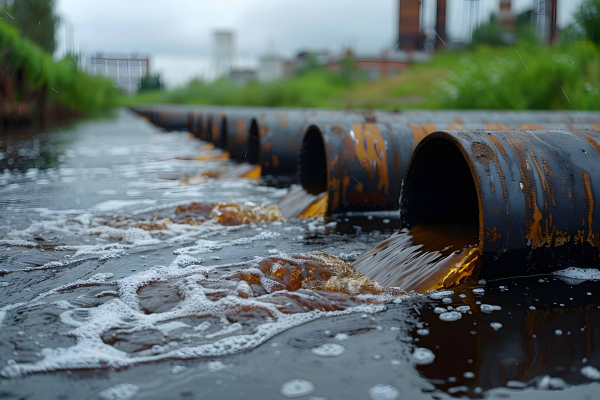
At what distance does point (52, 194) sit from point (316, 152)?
105 inches

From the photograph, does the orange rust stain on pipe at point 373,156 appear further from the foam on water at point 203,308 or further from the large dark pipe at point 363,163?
the foam on water at point 203,308

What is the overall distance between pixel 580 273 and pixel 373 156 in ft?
7.10

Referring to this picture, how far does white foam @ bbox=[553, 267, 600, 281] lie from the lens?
2797 millimetres

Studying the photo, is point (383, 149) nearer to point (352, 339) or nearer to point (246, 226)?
point (246, 226)

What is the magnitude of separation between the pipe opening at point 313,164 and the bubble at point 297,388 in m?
3.57

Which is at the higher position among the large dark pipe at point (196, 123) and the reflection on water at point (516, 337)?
the large dark pipe at point (196, 123)

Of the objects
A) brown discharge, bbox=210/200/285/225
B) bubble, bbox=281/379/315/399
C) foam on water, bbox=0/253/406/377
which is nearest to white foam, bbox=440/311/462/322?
foam on water, bbox=0/253/406/377

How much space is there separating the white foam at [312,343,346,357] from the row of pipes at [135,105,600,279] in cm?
98

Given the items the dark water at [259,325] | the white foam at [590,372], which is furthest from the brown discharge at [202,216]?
the white foam at [590,372]

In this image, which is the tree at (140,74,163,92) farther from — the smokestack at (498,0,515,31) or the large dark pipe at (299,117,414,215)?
the large dark pipe at (299,117,414,215)

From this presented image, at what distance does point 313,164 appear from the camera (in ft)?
18.2

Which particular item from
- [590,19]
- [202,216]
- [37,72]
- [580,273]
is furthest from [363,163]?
[590,19]

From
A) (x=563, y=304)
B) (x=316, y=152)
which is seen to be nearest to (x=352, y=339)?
(x=563, y=304)

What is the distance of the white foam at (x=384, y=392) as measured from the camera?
1713mm
